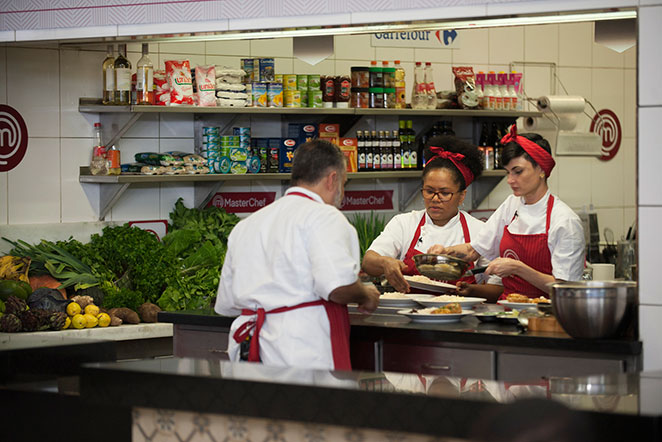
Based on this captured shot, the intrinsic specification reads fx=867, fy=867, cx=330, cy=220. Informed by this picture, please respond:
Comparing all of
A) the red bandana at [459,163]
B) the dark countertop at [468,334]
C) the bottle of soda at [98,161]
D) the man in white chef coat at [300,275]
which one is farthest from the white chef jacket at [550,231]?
the bottle of soda at [98,161]

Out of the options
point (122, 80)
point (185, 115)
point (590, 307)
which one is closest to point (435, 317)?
point (590, 307)

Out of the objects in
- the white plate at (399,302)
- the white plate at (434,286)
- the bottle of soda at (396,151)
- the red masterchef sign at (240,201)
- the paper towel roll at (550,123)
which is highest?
the paper towel roll at (550,123)

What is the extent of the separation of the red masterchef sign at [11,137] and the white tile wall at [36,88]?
0.04 meters

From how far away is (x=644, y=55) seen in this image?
3.24 metres

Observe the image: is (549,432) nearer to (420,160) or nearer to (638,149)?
(638,149)

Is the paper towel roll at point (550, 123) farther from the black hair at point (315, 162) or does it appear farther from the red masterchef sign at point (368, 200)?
the black hair at point (315, 162)

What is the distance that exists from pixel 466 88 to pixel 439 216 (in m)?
2.39

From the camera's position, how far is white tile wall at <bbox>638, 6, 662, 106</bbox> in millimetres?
3225

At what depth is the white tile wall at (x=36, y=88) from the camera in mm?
5816

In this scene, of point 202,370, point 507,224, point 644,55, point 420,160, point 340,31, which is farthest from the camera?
point 420,160

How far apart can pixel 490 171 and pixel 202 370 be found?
192 inches

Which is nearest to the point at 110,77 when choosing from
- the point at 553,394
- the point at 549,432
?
the point at 553,394

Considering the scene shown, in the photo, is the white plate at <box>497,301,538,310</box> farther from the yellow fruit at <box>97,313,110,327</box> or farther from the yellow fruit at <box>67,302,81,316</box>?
the yellow fruit at <box>67,302,81,316</box>

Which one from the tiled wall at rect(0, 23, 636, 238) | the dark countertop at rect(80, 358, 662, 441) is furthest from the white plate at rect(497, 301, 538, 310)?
the tiled wall at rect(0, 23, 636, 238)
